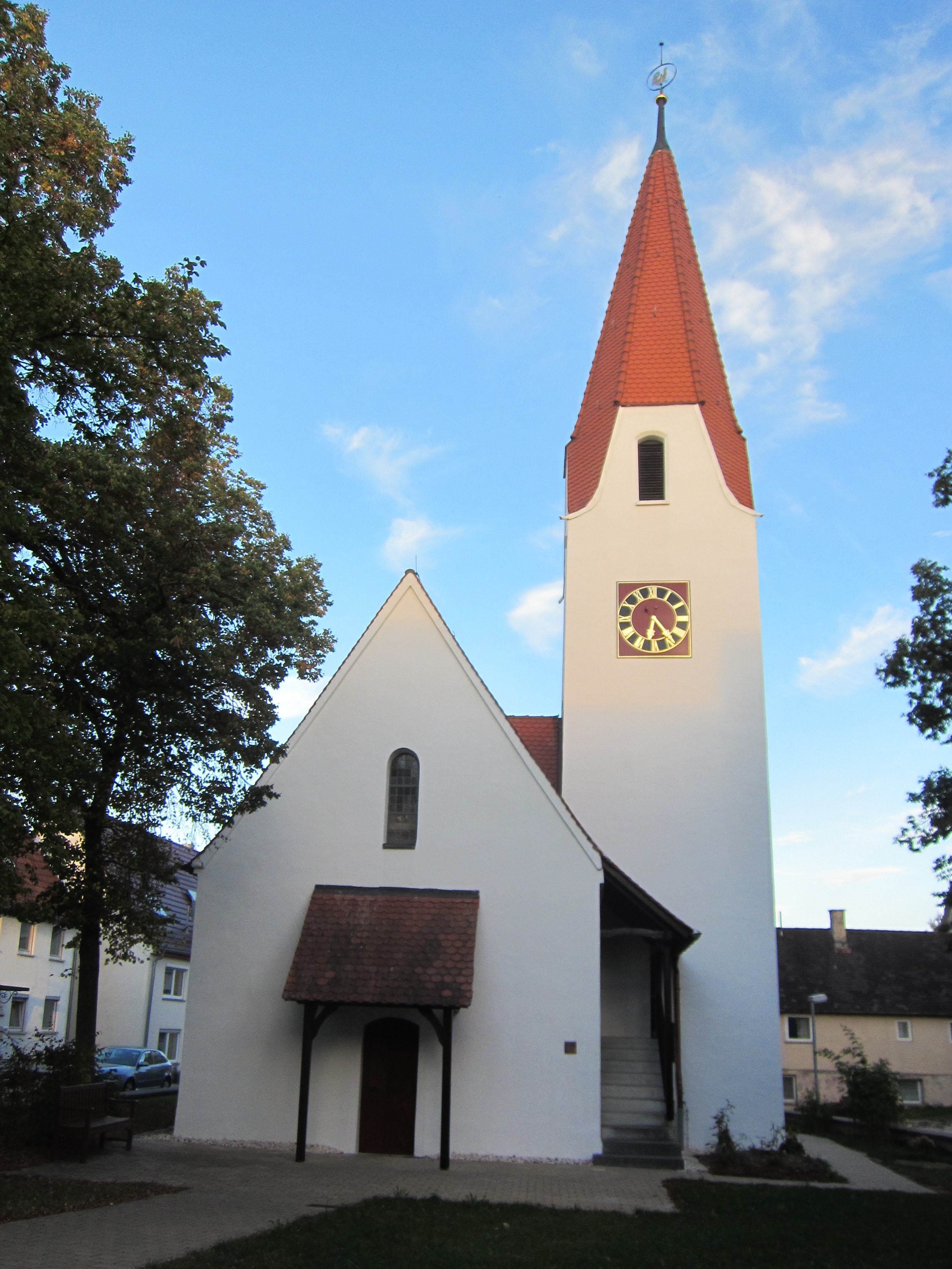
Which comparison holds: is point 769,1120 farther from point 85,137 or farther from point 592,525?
point 85,137

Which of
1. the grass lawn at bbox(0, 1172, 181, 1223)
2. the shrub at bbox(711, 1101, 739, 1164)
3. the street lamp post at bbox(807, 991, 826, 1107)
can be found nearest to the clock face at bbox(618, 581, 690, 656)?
the shrub at bbox(711, 1101, 739, 1164)

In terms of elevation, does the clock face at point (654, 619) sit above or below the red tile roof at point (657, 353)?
below

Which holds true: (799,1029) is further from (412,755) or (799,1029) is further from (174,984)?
(412,755)

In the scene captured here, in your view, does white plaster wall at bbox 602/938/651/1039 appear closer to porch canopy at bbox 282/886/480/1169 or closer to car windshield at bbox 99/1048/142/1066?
porch canopy at bbox 282/886/480/1169

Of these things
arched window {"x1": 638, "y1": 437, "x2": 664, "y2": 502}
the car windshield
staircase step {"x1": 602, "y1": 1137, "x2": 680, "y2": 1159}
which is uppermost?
arched window {"x1": 638, "y1": 437, "x2": 664, "y2": 502}

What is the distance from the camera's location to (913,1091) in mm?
39406

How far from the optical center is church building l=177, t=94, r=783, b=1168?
51.8 ft

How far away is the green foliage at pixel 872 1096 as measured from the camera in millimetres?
24109

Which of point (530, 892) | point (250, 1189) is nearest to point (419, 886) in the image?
point (530, 892)

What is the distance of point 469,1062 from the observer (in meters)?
16.0

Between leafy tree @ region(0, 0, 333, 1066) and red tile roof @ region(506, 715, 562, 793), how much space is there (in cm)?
741

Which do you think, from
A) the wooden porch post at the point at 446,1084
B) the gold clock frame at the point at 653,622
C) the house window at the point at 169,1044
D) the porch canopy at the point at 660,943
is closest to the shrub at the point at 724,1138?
the porch canopy at the point at 660,943

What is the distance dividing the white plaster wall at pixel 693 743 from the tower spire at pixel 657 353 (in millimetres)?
407

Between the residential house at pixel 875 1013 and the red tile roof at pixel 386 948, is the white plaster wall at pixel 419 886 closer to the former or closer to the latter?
the red tile roof at pixel 386 948
